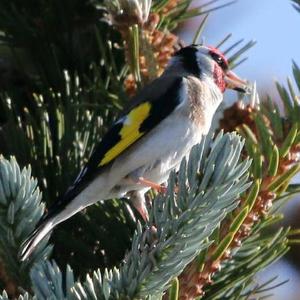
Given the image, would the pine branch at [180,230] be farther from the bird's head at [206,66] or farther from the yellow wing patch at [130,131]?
the bird's head at [206,66]

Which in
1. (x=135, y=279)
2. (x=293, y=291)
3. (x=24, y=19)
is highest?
(x=24, y=19)

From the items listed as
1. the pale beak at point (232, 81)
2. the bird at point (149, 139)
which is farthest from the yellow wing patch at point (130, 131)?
the pale beak at point (232, 81)

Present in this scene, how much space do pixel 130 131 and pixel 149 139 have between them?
0.20ft

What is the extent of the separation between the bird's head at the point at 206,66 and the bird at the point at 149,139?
2 centimetres

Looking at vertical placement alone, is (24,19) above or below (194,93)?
above

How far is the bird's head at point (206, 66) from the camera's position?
7.34 ft

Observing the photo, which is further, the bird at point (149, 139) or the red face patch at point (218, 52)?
the red face patch at point (218, 52)

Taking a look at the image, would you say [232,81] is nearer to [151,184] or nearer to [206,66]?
[206,66]

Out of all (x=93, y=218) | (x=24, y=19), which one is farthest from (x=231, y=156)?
(x=24, y=19)

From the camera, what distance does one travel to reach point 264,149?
133 centimetres

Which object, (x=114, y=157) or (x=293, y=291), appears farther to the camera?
(x=293, y=291)

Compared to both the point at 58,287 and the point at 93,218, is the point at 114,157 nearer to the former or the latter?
the point at 93,218

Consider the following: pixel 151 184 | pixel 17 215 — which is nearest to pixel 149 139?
pixel 151 184

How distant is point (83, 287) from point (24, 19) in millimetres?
1139
